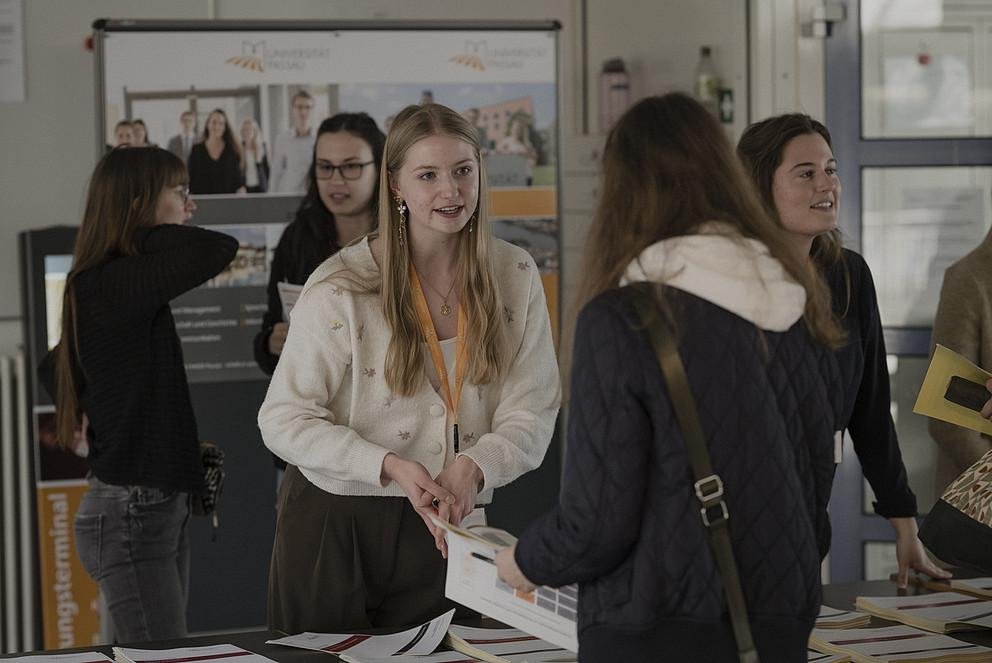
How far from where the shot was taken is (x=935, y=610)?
7.29ft

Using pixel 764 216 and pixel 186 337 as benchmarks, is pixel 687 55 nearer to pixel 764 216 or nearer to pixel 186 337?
pixel 186 337

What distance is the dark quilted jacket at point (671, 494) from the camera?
1.45 meters

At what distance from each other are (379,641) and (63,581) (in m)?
2.74

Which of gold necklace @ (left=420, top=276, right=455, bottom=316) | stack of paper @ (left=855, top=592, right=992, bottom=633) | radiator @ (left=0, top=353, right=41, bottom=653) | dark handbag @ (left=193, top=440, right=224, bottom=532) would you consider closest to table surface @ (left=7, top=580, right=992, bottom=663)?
stack of paper @ (left=855, top=592, right=992, bottom=633)

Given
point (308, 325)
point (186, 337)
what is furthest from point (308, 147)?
point (308, 325)

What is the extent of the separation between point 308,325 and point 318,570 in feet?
1.43

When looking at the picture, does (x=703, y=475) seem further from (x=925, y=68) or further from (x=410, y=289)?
(x=925, y=68)

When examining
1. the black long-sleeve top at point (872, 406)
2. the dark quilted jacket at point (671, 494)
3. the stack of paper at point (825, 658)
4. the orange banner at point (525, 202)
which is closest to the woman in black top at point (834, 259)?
the black long-sleeve top at point (872, 406)

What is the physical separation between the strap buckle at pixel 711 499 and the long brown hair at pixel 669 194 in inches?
10.5

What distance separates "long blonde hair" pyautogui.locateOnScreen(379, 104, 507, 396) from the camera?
85.4 inches

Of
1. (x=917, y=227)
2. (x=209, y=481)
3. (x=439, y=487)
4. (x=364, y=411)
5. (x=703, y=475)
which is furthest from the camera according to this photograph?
(x=917, y=227)

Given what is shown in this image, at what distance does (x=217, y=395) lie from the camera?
14.4 ft

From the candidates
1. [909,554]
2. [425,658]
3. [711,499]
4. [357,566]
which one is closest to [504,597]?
[425,658]

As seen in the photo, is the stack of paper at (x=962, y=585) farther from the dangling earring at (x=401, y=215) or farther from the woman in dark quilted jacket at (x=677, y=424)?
the dangling earring at (x=401, y=215)
